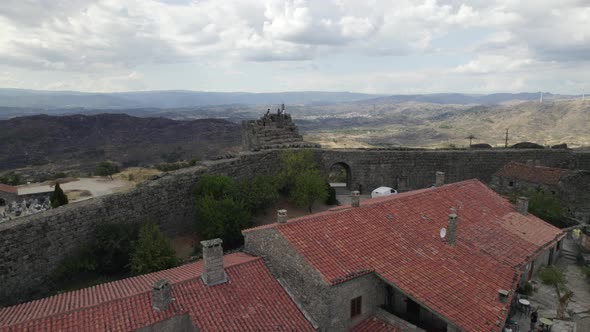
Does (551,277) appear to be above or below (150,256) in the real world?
below

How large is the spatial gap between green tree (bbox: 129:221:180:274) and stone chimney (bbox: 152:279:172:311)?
5.03m

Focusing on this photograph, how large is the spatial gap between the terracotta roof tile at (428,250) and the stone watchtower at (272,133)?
14.7 m

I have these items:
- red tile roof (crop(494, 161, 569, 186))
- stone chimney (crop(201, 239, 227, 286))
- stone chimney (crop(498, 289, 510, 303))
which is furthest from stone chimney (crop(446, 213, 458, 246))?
red tile roof (crop(494, 161, 569, 186))

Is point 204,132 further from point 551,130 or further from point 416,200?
point 551,130

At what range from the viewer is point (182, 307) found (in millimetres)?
11492

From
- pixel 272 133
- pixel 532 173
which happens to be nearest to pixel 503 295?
pixel 532 173

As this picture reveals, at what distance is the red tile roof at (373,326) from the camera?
1257 cm

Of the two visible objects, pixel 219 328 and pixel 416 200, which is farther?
pixel 416 200

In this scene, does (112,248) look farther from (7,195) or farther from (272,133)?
(7,195)

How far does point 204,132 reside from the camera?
369 feet

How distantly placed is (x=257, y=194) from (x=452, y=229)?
37.4ft

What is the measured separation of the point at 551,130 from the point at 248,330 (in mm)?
166070

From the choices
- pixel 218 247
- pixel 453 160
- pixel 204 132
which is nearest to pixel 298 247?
pixel 218 247

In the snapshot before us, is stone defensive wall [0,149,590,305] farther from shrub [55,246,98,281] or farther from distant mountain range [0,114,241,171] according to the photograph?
distant mountain range [0,114,241,171]
